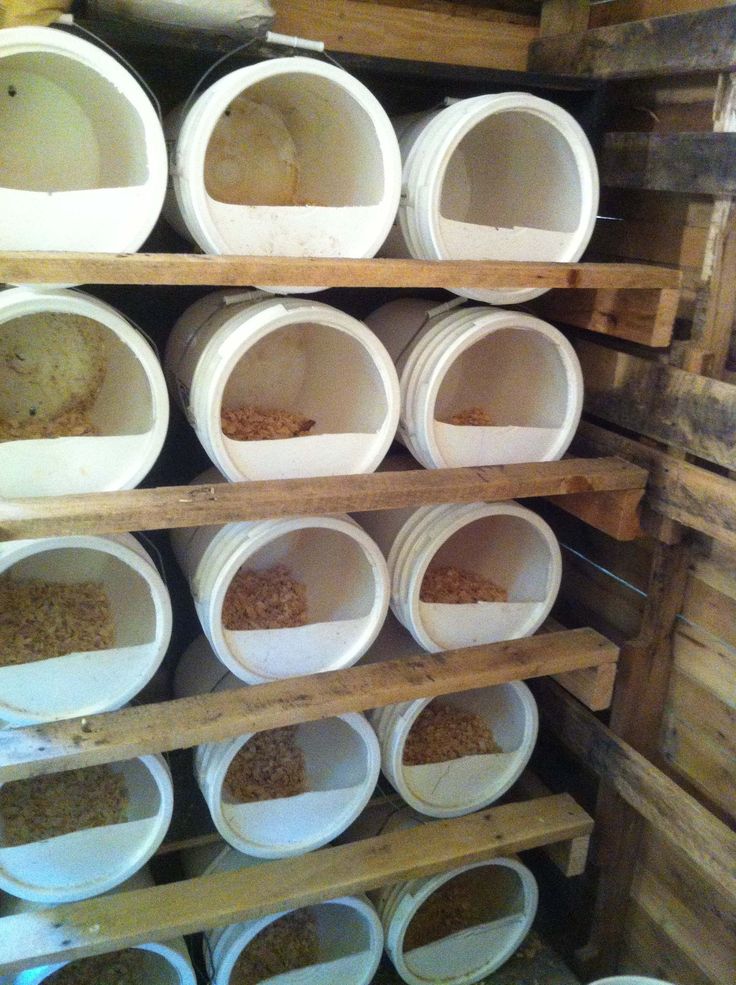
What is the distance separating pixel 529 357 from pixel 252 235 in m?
0.63

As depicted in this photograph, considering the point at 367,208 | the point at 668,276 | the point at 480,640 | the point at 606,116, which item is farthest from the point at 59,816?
the point at 606,116

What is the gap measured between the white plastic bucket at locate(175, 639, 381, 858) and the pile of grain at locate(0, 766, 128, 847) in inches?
6.9

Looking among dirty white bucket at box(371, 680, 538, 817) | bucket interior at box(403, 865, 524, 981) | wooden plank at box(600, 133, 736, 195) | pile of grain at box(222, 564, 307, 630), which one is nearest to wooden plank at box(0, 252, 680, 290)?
wooden plank at box(600, 133, 736, 195)

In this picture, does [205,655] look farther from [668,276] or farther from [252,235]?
[668,276]

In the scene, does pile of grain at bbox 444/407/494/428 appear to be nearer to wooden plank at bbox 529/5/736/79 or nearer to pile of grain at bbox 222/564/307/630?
pile of grain at bbox 222/564/307/630

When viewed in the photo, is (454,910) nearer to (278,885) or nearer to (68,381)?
(278,885)

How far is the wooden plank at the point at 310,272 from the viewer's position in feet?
3.53

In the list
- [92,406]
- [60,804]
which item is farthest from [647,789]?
[92,406]

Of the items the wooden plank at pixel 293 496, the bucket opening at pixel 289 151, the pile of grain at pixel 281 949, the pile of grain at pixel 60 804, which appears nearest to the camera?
the wooden plank at pixel 293 496

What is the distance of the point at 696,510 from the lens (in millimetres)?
1426

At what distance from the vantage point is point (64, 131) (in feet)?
4.58

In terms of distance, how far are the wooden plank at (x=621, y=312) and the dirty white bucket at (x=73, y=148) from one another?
82 cm

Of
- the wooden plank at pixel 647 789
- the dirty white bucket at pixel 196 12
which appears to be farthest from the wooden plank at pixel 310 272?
the wooden plank at pixel 647 789

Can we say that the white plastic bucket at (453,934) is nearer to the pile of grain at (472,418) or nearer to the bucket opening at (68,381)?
the pile of grain at (472,418)
